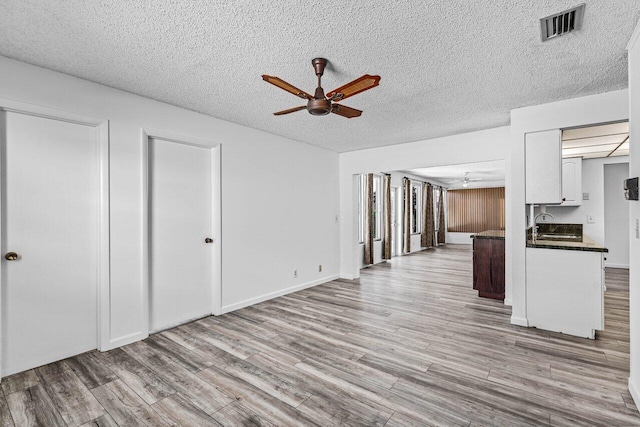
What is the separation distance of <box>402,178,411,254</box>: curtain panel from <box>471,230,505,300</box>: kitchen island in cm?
443

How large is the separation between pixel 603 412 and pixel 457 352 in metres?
1.02

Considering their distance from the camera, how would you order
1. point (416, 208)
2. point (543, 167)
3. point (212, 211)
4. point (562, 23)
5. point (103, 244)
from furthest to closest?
point (416, 208) → point (212, 211) → point (543, 167) → point (103, 244) → point (562, 23)

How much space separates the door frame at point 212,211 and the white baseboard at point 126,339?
0.04 m

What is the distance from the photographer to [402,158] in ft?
17.1

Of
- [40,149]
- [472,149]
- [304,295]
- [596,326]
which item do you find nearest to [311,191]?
[304,295]

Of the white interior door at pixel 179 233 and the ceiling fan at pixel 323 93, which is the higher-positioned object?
the ceiling fan at pixel 323 93

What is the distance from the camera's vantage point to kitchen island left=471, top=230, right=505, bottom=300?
450cm

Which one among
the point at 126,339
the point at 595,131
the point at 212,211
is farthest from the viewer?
the point at 595,131

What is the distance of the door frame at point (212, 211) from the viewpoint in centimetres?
314

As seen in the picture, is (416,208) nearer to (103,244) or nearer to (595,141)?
(595,141)

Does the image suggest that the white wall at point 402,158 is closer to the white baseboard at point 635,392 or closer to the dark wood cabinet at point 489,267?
the dark wood cabinet at point 489,267

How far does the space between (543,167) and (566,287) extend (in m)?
1.31

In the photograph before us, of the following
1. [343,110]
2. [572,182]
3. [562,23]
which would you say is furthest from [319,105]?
[572,182]

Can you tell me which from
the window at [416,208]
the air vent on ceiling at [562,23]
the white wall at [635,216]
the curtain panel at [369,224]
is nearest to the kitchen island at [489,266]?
the white wall at [635,216]
